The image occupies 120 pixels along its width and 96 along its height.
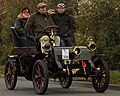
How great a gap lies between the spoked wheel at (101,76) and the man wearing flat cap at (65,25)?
3.48 feet

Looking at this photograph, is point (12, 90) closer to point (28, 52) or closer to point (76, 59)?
point (28, 52)

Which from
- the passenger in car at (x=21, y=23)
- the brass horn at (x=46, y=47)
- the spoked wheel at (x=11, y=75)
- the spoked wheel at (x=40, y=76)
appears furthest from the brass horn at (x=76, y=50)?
the spoked wheel at (x=11, y=75)

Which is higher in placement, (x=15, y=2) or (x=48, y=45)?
(x=15, y=2)

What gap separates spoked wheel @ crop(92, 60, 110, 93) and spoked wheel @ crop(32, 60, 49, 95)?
131cm

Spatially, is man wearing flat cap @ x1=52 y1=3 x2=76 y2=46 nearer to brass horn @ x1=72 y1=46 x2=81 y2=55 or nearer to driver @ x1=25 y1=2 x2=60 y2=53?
driver @ x1=25 y1=2 x2=60 y2=53

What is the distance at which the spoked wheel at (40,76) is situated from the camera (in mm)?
10754

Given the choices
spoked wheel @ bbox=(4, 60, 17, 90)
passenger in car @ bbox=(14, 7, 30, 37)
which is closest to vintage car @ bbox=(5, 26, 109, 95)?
passenger in car @ bbox=(14, 7, 30, 37)

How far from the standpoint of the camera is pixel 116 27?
16531 millimetres

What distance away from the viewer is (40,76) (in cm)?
1112

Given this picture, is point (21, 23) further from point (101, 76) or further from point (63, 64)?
point (101, 76)

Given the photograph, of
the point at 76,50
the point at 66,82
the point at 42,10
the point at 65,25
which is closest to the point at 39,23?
the point at 42,10

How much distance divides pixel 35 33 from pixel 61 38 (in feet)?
2.32

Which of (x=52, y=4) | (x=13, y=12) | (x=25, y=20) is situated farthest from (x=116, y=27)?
(x=13, y=12)

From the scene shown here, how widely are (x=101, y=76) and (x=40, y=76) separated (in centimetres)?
146
